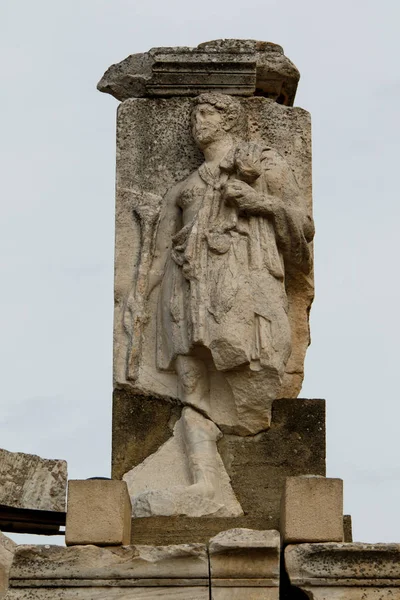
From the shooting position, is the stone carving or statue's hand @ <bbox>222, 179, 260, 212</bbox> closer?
the stone carving

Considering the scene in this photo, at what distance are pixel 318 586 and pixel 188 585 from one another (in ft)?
2.65

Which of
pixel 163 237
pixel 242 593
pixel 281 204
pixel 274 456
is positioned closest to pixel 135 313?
pixel 163 237

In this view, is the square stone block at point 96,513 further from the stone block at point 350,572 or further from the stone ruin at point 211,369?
the stone block at point 350,572

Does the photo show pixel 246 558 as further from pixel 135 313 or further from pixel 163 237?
pixel 163 237

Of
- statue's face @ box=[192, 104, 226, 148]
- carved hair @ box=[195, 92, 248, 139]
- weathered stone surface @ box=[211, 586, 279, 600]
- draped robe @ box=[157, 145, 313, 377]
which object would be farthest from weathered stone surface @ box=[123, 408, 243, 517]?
carved hair @ box=[195, 92, 248, 139]

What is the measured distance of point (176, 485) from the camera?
1565 centimetres

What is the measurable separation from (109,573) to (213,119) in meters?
3.71

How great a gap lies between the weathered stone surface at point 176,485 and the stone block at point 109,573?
0.86 meters

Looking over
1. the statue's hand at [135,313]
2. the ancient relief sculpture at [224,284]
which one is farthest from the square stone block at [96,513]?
the statue's hand at [135,313]

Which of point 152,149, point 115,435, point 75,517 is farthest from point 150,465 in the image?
point 152,149

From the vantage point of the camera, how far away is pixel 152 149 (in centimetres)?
1683

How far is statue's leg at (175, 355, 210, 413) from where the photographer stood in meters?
15.9

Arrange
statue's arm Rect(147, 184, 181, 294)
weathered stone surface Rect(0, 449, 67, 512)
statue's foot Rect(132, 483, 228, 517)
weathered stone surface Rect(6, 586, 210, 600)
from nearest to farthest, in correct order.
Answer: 1. weathered stone surface Rect(6, 586, 210, 600)
2. statue's foot Rect(132, 483, 228, 517)
3. statue's arm Rect(147, 184, 181, 294)
4. weathered stone surface Rect(0, 449, 67, 512)

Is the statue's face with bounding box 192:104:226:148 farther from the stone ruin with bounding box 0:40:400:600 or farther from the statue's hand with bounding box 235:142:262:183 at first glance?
the statue's hand with bounding box 235:142:262:183
